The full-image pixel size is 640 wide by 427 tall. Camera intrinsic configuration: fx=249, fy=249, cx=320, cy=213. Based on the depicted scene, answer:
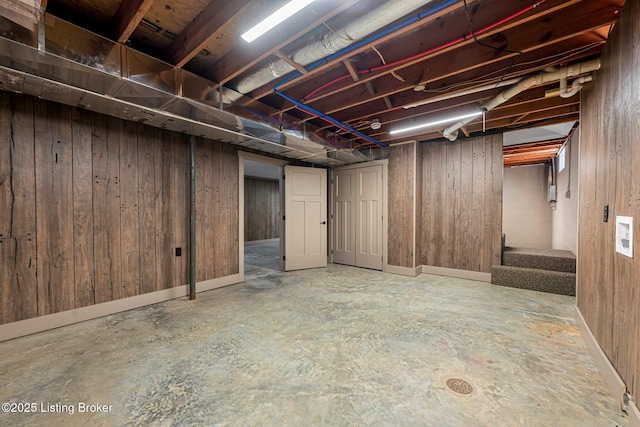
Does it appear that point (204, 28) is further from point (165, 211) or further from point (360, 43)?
point (165, 211)

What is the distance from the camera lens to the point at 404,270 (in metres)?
4.57

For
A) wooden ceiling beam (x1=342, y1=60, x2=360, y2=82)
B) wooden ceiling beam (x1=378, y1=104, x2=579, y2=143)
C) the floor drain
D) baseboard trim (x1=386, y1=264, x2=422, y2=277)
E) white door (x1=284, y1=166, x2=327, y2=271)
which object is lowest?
the floor drain

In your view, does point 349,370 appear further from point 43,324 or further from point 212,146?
point 212,146

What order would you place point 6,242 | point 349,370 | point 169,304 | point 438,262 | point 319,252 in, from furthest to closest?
point 319,252, point 438,262, point 169,304, point 6,242, point 349,370

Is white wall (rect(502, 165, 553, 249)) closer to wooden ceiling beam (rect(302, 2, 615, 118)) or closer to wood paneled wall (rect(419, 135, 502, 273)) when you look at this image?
wood paneled wall (rect(419, 135, 502, 273))

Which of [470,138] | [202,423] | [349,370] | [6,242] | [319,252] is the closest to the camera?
[202,423]

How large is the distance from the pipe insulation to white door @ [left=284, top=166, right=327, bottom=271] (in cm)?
250

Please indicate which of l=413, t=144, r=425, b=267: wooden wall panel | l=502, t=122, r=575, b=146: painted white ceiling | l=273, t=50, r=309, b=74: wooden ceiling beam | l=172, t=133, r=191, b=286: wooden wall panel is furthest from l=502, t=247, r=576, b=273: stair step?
l=172, t=133, r=191, b=286: wooden wall panel

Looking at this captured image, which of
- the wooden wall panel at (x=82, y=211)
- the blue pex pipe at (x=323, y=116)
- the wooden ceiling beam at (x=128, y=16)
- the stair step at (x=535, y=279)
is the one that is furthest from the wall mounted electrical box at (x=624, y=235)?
the wooden wall panel at (x=82, y=211)

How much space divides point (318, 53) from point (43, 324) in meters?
3.54

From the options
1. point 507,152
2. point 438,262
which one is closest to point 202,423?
point 438,262

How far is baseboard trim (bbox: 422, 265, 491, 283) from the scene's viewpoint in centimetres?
414

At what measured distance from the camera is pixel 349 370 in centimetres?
183

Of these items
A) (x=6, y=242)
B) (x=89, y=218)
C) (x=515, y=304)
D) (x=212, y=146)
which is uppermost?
(x=212, y=146)
